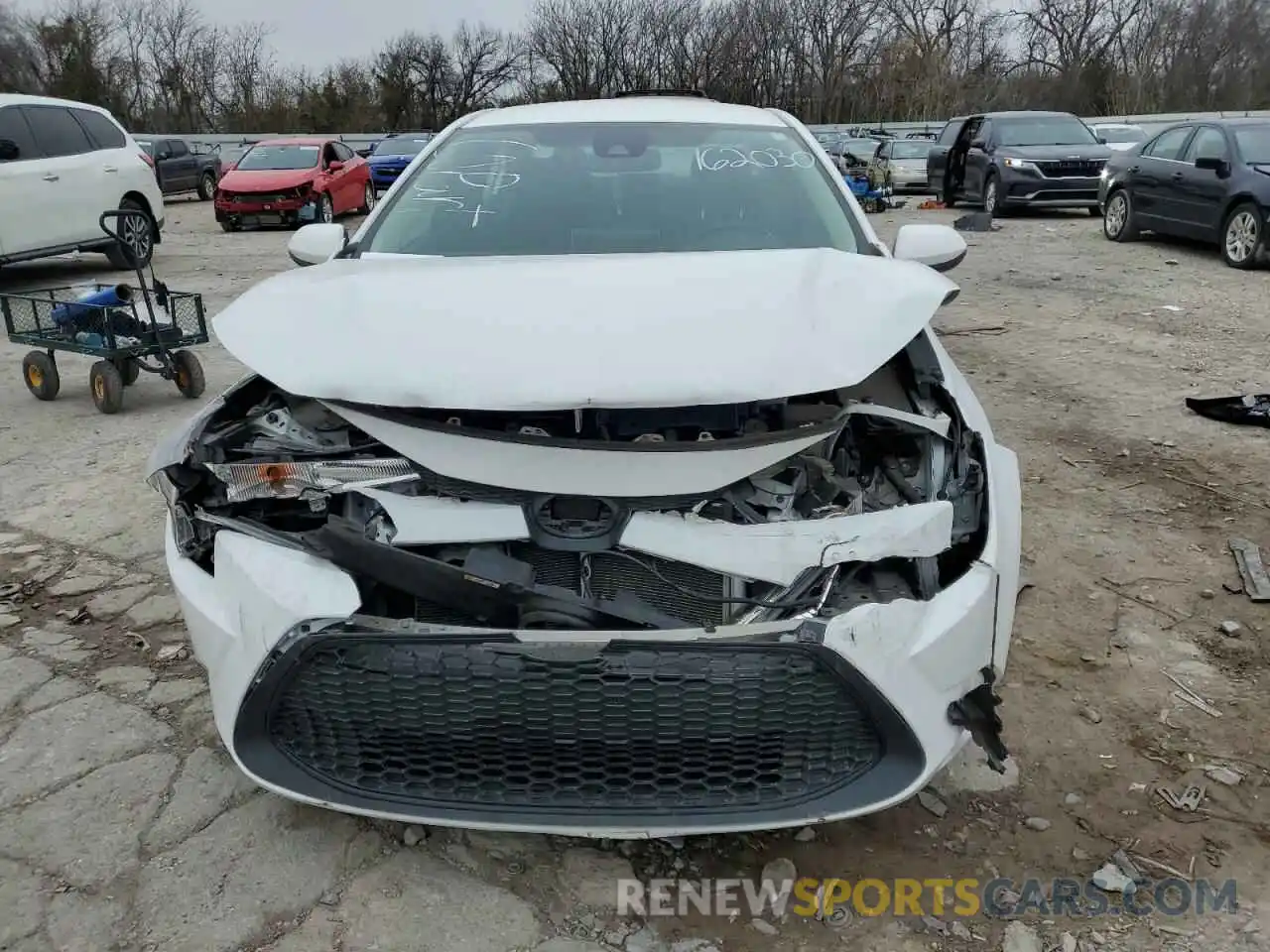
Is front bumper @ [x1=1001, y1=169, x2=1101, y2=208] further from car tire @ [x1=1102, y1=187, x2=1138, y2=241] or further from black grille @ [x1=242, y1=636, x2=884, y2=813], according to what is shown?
black grille @ [x1=242, y1=636, x2=884, y2=813]

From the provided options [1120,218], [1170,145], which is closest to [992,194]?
[1120,218]

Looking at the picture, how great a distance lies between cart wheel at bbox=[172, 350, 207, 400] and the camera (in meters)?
Result: 5.63

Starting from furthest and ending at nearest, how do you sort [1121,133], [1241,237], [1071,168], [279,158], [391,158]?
[391,158] → [1121,133] → [279,158] → [1071,168] → [1241,237]

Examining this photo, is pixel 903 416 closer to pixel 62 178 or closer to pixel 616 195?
pixel 616 195

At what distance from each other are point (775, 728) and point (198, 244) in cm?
1332

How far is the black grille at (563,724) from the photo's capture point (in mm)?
1813

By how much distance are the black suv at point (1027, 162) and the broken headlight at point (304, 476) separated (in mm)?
13235

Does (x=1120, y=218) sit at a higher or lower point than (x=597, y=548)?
lower

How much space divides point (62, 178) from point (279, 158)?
6038 millimetres

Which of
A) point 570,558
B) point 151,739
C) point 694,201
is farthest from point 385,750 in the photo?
point 694,201

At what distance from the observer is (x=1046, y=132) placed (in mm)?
13961

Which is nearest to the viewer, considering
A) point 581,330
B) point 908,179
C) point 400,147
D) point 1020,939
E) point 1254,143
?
point 1020,939

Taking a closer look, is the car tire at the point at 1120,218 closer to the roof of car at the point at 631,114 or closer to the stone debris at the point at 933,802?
the roof of car at the point at 631,114

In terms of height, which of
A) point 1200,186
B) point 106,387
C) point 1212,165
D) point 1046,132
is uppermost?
point 1046,132
